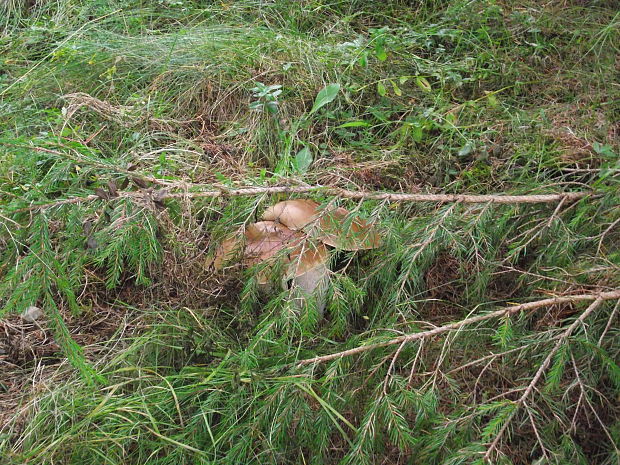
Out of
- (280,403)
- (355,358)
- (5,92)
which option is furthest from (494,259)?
(5,92)

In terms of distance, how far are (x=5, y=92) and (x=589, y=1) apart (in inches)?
127

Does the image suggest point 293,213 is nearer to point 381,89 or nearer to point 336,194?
point 336,194

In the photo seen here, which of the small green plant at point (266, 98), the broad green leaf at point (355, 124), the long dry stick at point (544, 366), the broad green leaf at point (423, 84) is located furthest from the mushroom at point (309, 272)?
the broad green leaf at point (423, 84)

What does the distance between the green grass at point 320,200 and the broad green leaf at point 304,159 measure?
0.02m

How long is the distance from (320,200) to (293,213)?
0.61 feet

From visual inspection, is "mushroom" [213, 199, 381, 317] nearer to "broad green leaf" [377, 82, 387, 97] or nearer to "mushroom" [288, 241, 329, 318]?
"mushroom" [288, 241, 329, 318]

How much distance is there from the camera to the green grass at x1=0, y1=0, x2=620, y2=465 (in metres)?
1.66

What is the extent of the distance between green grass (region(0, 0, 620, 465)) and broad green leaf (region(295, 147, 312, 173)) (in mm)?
17

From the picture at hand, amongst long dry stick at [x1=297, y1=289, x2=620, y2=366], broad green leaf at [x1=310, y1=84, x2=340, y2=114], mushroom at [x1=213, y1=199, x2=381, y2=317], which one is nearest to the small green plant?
broad green leaf at [x1=310, y1=84, x2=340, y2=114]

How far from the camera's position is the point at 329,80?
122 inches

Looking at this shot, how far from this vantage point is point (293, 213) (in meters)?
2.10

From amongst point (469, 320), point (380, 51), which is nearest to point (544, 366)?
point (469, 320)

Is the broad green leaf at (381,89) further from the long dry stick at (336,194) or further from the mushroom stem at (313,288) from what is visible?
the mushroom stem at (313,288)

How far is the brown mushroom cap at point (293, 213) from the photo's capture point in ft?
6.86
